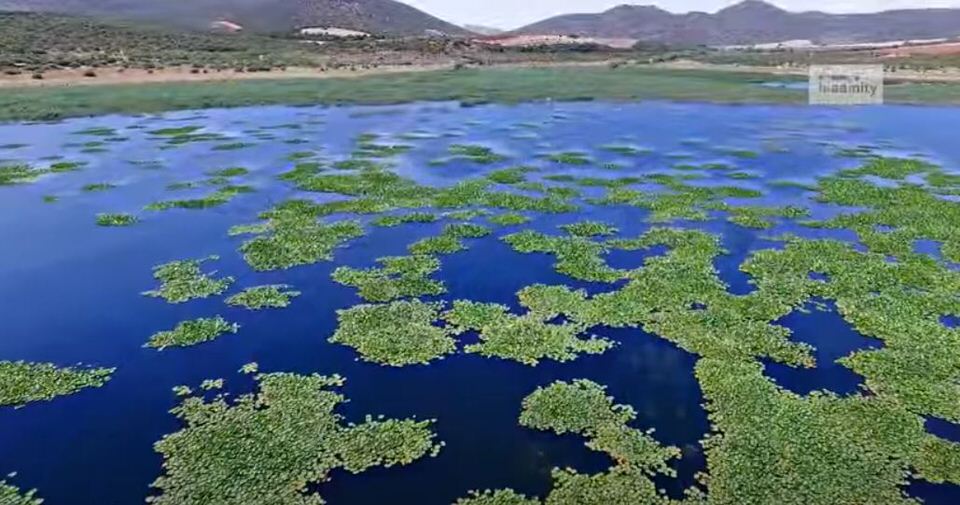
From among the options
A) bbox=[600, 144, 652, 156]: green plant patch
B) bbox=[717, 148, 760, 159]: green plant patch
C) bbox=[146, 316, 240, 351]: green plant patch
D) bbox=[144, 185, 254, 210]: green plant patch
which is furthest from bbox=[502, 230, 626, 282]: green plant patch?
bbox=[717, 148, 760, 159]: green plant patch

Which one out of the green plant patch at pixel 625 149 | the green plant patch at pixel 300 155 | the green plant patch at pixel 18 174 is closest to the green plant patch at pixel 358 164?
the green plant patch at pixel 300 155

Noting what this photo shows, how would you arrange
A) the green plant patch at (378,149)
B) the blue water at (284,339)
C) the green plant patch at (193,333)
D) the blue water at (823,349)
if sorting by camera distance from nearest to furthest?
the blue water at (284,339) < the blue water at (823,349) < the green plant patch at (193,333) < the green plant patch at (378,149)

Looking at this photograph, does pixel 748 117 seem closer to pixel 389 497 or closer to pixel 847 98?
pixel 847 98

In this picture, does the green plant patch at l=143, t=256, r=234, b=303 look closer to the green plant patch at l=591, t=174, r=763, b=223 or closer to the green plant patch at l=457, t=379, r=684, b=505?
the green plant patch at l=457, t=379, r=684, b=505

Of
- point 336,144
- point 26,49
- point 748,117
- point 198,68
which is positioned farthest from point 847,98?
point 26,49

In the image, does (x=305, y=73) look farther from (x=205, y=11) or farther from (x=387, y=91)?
(x=387, y=91)

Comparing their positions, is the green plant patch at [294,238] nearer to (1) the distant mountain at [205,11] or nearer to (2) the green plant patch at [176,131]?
(2) the green plant patch at [176,131]

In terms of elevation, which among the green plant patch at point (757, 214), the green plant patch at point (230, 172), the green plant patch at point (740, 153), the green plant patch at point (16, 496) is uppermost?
the green plant patch at point (230, 172)
